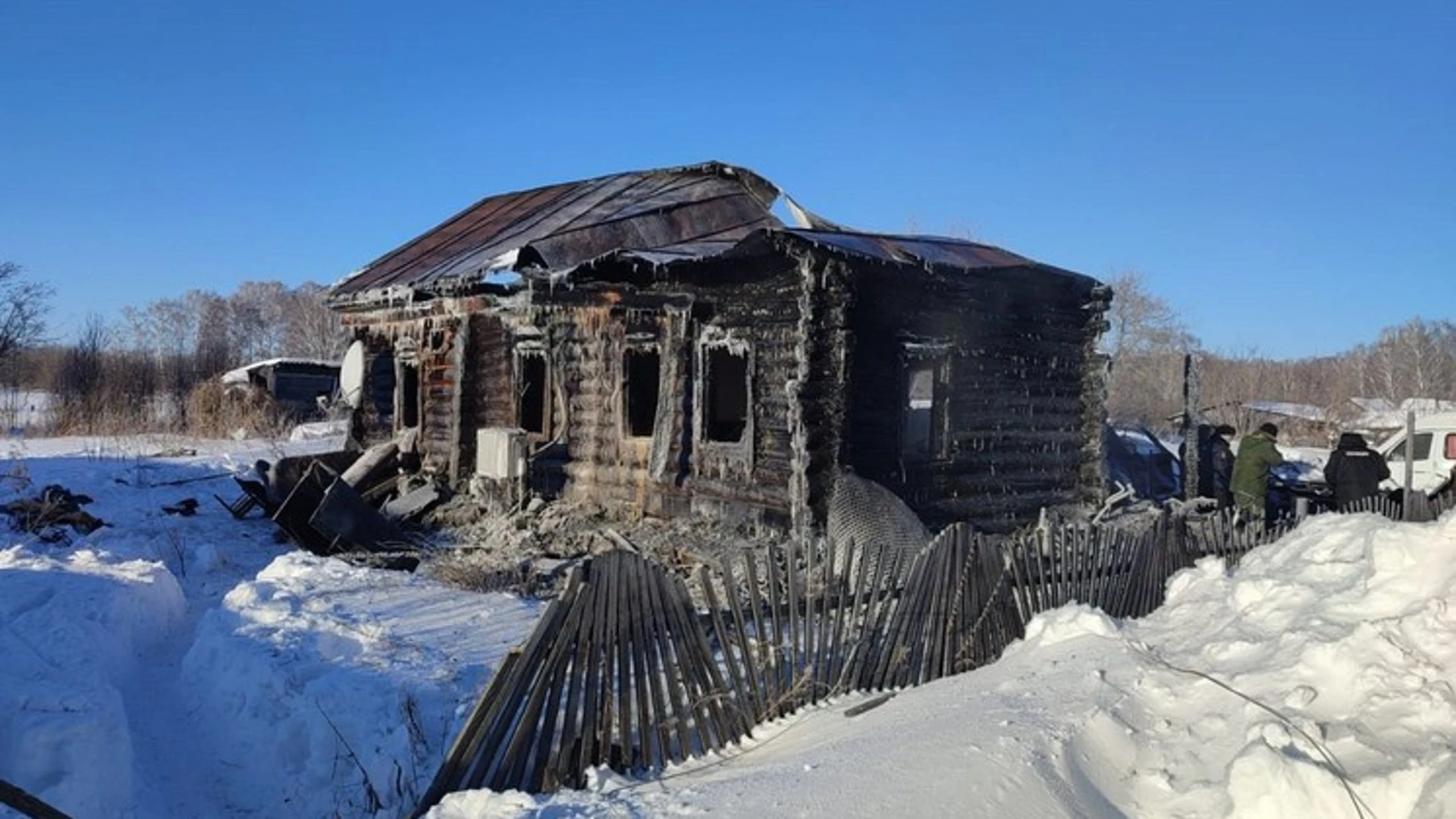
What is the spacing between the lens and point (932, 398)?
12.2 meters

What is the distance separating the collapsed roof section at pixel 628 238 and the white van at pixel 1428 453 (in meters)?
8.22

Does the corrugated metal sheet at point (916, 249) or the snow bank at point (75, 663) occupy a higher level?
the corrugated metal sheet at point (916, 249)

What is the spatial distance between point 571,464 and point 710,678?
9.58 m

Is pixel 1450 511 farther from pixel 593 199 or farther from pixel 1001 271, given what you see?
pixel 593 199

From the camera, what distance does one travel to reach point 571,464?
47.1ft

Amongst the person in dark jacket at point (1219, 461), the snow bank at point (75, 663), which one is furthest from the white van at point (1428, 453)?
the snow bank at point (75, 663)

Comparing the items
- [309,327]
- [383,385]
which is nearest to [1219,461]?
[383,385]

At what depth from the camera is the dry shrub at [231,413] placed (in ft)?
84.1

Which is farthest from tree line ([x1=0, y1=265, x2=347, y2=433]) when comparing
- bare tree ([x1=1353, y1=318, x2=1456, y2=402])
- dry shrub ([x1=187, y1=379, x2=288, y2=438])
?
bare tree ([x1=1353, y1=318, x2=1456, y2=402])

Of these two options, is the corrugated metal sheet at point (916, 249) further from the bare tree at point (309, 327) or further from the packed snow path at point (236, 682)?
the bare tree at point (309, 327)

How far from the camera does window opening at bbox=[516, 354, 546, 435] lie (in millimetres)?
15250

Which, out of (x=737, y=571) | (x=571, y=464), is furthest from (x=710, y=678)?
(x=571, y=464)

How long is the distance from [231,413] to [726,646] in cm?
2631

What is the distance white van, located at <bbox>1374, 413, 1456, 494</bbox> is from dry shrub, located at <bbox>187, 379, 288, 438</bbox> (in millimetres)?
23490
